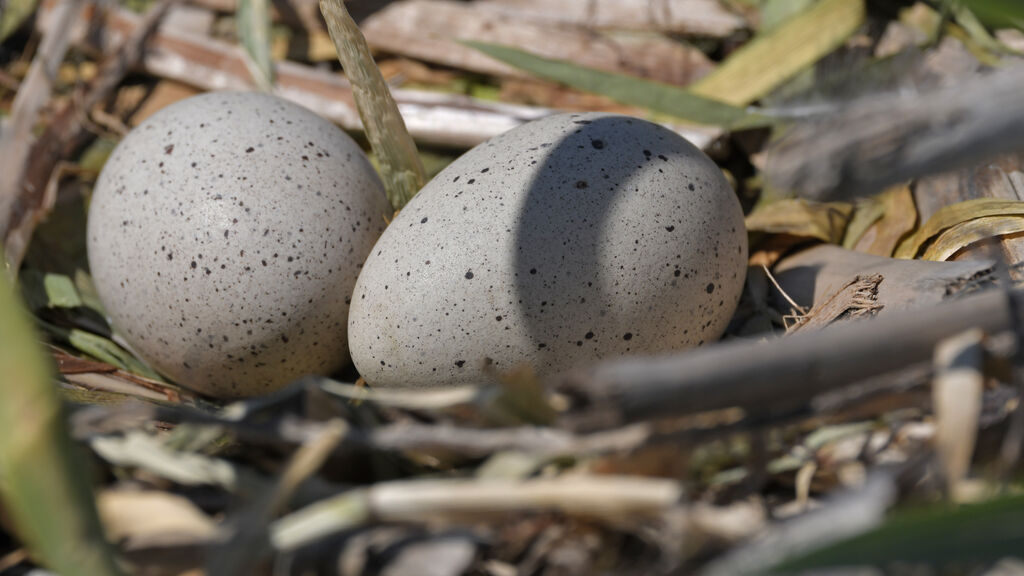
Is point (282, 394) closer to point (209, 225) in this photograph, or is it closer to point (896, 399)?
point (209, 225)

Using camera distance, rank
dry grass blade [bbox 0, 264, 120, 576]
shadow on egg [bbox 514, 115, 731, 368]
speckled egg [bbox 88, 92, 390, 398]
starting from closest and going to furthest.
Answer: dry grass blade [bbox 0, 264, 120, 576] → shadow on egg [bbox 514, 115, 731, 368] → speckled egg [bbox 88, 92, 390, 398]

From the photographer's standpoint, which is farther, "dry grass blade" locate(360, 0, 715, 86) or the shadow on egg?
"dry grass blade" locate(360, 0, 715, 86)

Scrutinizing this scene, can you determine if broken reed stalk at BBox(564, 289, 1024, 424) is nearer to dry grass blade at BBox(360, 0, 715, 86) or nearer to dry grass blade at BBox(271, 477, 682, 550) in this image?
dry grass blade at BBox(271, 477, 682, 550)

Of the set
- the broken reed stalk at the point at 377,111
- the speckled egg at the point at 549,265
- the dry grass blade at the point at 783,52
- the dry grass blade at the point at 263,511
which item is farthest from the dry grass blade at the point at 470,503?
the dry grass blade at the point at 783,52

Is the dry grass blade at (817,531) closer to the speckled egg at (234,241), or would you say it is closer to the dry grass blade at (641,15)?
the speckled egg at (234,241)

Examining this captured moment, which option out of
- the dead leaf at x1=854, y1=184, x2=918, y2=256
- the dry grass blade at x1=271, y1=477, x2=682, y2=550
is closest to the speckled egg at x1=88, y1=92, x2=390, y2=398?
the dry grass blade at x1=271, y1=477, x2=682, y2=550

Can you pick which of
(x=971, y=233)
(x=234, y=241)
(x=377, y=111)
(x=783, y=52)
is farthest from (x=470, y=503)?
(x=783, y=52)

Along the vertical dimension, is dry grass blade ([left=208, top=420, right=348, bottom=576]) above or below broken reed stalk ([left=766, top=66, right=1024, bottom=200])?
below

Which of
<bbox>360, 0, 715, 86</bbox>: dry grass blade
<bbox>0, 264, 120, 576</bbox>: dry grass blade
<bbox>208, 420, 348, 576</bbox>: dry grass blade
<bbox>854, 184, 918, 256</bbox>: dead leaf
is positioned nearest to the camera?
<bbox>0, 264, 120, 576</bbox>: dry grass blade
